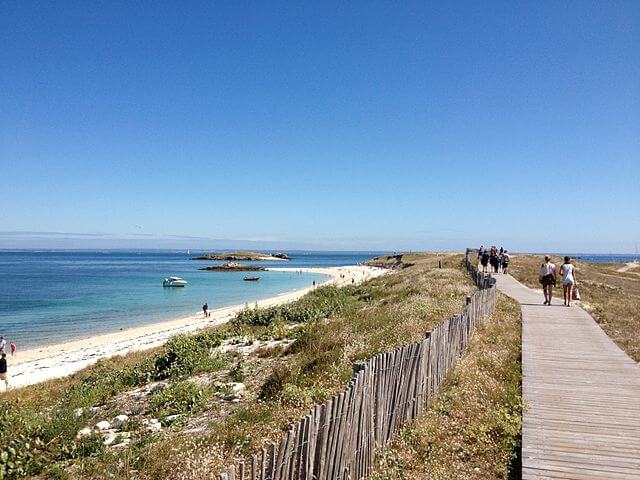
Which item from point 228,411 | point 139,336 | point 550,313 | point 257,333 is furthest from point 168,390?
point 139,336

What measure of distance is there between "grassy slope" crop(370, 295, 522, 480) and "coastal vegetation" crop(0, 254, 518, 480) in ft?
0.21

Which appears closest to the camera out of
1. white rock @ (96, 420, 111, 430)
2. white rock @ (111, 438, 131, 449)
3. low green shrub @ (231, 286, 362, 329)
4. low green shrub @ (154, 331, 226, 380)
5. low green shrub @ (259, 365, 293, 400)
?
white rock @ (111, 438, 131, 449)

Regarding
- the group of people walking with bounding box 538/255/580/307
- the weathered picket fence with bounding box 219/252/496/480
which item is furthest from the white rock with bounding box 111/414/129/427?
the group of people walking with bounding box 538/255/580/307

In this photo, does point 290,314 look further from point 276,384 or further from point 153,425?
point 153,425

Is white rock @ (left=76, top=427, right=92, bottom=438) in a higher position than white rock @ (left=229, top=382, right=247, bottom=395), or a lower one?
lower

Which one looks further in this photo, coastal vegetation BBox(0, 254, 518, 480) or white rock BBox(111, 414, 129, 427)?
white rock BBox(111, 414, 129, 427)

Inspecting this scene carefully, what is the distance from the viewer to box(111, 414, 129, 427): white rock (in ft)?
25.6

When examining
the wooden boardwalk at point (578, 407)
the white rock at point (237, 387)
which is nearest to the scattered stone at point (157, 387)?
the white rock at point (237, 387)

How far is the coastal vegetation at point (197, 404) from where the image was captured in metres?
5.88

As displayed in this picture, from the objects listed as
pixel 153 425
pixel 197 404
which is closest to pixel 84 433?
pixel 153 425

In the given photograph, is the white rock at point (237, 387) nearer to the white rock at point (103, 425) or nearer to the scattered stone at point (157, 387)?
the scattered stone at point (157, 387)

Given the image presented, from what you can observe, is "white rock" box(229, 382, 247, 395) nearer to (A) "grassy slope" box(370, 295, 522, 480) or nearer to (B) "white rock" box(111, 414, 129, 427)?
(B) "white rock" box(111, 414, 129, 427)

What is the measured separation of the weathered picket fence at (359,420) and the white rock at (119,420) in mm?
3358

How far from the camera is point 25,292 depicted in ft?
176
